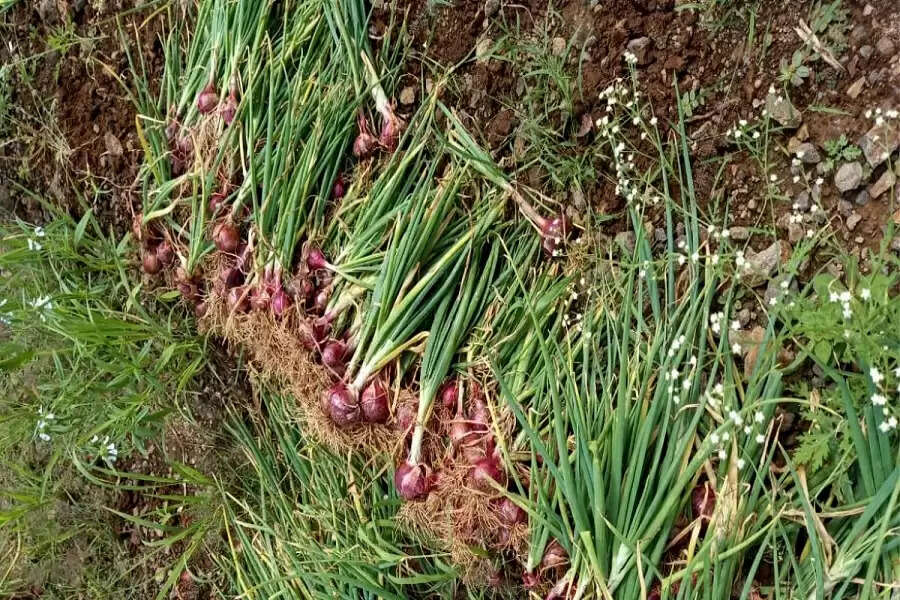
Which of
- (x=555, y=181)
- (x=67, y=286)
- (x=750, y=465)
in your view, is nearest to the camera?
(x=750, y=465)

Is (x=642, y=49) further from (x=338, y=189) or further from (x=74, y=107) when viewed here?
(x=74, y=107)

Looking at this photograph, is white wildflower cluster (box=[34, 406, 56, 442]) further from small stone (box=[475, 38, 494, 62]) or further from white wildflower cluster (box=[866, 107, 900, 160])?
white wildflower cluster (box=[866, 107, 900, 160])

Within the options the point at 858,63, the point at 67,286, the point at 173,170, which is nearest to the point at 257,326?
the point at 173,170

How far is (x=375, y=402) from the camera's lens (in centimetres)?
149

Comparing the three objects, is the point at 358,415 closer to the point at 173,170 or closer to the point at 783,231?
the point at 173,170

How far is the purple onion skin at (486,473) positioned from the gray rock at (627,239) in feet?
1.77

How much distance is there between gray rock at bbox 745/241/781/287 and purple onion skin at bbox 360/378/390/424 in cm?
81

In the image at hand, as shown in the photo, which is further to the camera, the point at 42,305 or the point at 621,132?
the point at 42,305

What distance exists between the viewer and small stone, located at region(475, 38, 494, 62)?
154 cm

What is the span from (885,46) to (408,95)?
996 millimetres

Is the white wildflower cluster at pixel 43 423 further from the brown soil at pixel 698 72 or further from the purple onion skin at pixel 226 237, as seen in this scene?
the brown soil at pixel 698 72

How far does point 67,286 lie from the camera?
191 centimetres

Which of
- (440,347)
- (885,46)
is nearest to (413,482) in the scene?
(440,347)

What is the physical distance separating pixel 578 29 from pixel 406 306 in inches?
28.6
